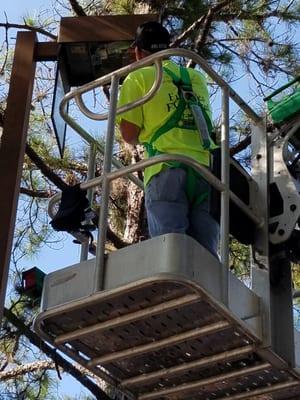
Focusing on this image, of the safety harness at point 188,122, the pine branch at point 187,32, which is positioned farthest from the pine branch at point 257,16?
the safety harness at point 188,122

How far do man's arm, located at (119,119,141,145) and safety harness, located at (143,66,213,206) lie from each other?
0.22ft

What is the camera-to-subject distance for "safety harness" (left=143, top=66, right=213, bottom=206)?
3828 millimetres

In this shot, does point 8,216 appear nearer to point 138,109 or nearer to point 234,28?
point 138,109

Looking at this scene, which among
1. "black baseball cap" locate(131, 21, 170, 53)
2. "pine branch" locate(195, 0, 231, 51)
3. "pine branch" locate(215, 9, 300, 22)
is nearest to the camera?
"black baseball cap" locate(131, 21, 170, 53)

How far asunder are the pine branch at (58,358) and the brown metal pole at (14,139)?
1.04m

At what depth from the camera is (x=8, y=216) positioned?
4262mm

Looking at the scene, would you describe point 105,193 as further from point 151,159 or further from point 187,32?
point 187,32

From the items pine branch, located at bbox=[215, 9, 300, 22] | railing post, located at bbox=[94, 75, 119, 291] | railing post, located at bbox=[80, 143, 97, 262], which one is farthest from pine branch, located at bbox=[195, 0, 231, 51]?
railing post, located at bbox=[94, 75, 119, 291]

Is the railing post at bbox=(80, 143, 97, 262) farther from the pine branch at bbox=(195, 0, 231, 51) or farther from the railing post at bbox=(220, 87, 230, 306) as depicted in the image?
the pine branch at bbox=(195, 0, 231, 51)

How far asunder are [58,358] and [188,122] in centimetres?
219

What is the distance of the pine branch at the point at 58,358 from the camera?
545cm

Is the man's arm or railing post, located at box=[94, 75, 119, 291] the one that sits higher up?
the man's arm

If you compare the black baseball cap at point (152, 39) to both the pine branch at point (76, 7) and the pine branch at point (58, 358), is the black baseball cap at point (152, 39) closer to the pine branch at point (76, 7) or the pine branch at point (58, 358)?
the pine branch at point (58, 358)

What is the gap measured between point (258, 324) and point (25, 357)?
11.3 feet
